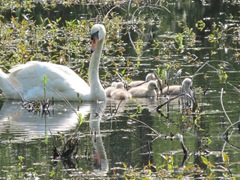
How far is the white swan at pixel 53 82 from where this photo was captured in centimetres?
1549

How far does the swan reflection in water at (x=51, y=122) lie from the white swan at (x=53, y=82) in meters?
0.18

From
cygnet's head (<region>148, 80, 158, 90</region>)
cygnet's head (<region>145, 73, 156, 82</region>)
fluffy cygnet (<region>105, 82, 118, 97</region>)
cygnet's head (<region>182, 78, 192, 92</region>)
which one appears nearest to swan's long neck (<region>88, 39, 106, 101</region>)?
fluffy cygnet (<region>105, 82, 118, 97</region>)

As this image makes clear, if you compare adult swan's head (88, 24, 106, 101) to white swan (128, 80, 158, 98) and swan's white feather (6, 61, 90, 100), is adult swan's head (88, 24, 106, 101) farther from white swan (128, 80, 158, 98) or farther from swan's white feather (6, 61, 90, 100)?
white swan (128, 80, 158, 98)

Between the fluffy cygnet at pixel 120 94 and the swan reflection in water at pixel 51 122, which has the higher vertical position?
the fluffy cygnet at pixel 120 94

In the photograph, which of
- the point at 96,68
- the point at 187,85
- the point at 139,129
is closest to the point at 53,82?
the point at 96,68

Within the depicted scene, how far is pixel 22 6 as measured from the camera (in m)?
27.4

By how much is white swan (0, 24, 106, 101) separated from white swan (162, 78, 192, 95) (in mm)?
1074

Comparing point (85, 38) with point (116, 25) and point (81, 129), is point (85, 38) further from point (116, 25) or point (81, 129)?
point (81, 129)

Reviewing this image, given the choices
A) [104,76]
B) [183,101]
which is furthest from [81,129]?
[104,76]

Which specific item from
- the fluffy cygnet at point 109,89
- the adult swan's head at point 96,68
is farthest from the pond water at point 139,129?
the fluffy cygnet at point 109,89

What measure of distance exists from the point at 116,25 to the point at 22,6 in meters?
5.34

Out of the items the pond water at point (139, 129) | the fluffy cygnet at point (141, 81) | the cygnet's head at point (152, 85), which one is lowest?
the pond water at point (139, 129)

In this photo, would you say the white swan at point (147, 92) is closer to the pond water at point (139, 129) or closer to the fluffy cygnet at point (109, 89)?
the pond water at point (139, 129)

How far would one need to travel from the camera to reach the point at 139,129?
12773 millimetres
